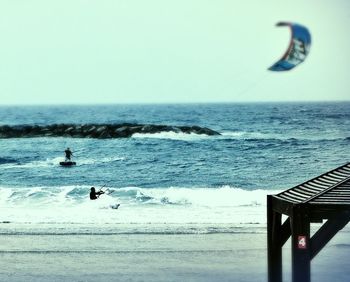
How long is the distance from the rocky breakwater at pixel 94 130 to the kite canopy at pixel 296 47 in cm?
4357

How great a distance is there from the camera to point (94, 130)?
182 feet

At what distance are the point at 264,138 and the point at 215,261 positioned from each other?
3753 cm

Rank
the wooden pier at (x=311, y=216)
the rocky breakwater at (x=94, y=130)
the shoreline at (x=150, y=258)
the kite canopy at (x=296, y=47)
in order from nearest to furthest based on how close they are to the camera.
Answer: the wooden pier at (x=311, y=216) < the kite canopy at (x=296, y=47) < the shoreline at (x=150, y=258) < the rocky breakwater at (x=94, y=130)

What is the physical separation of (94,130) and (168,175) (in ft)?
62.6

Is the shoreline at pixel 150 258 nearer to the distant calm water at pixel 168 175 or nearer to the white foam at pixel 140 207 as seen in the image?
the distant calm water at pixel 168 175

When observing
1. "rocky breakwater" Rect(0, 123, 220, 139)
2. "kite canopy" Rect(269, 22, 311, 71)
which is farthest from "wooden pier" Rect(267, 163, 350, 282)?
"rocky breakwater" Rect(0, 123, 220, 139)

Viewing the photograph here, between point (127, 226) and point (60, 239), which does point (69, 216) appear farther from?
point (60, 239)

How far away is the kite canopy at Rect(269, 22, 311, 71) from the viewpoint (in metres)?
8.93

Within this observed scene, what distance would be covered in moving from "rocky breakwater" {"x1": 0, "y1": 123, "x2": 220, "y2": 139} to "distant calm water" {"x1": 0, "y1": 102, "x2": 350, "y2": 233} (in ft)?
3.31

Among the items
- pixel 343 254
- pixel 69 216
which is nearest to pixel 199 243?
pixel 343 254

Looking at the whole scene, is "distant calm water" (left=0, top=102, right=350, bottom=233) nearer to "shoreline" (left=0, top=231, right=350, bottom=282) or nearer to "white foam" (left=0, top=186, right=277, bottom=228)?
"white foam" (left=0, top=186, right=277, bottom=228)

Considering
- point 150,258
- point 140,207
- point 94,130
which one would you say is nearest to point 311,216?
point 150,258

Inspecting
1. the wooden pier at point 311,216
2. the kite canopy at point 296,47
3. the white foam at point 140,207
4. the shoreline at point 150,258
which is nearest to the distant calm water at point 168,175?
the white foam at point 140,207

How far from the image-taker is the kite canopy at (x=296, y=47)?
8.93 meters
